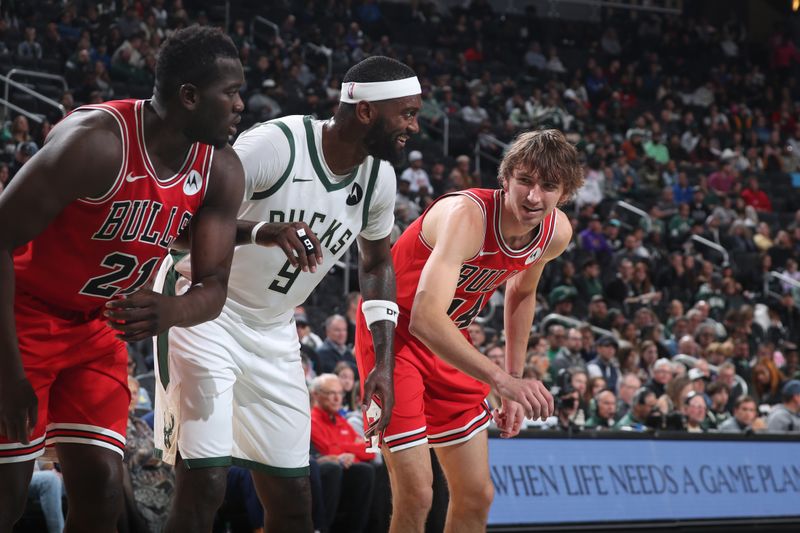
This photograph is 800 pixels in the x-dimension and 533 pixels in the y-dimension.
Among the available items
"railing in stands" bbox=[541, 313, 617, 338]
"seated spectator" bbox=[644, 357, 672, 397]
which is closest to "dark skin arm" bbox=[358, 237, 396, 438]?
"seated spectator" bbox=[644, 357, 672, 397]

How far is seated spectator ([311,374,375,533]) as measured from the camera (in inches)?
334

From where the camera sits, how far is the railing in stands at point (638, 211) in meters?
18.4

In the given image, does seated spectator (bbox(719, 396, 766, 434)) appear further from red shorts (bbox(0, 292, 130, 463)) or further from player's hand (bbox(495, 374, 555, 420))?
red shorts (bbox(0, 292, 130, 463))

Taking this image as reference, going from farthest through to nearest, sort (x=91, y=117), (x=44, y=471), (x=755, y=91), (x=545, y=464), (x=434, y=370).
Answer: (x=755, y=91)
(x=545, y=464)
(x=44, y=471)
(x=434, y=370)
(x=91, y=117)

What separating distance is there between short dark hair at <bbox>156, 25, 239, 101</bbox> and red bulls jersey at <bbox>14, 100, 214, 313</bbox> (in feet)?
0.46

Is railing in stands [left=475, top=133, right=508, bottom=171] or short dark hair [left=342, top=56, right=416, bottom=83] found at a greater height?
short dark hair [left=342, top=56, right=416, bottom=83]

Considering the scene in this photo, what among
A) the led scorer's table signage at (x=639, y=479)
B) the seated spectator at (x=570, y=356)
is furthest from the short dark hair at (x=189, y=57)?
the seated spectator at (x=570, y=356)

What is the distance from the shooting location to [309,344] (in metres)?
10.6

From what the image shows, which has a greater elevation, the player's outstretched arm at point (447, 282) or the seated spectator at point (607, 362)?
the player's outstretched arm at point (447, 282)

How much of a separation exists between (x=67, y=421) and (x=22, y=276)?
55 centimetres

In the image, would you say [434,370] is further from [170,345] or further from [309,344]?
[309,344]

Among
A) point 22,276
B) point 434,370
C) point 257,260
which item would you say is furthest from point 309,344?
point 22,276

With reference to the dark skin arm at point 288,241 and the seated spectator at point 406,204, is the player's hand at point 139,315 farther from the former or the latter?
the seated spectator at point 406,204

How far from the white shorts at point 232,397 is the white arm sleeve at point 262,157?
502 millimetres
